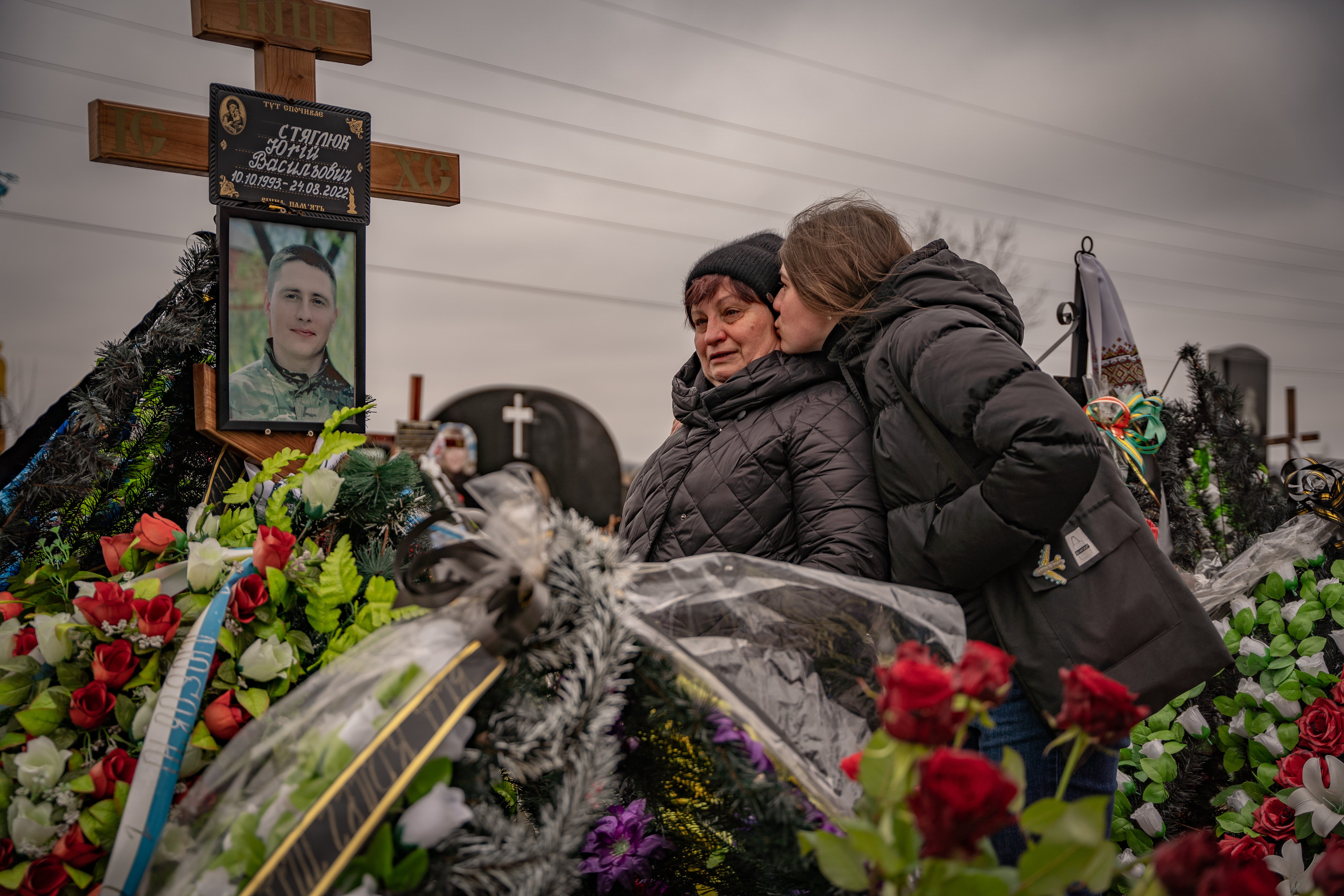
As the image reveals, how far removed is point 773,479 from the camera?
1684 millimetres

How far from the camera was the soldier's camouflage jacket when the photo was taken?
186 centimetres

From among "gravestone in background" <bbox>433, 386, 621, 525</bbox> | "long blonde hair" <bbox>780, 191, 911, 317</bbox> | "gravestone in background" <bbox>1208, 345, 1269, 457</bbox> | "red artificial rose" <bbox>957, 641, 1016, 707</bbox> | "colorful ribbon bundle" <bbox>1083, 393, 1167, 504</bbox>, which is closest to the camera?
"red artificial rose" <bbox>957, 641, 1016, 707</bbox>

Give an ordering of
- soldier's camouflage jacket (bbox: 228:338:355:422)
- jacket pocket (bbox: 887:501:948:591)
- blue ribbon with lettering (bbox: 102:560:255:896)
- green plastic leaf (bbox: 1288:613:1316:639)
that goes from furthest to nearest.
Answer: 1. green plastic leaf (bbox: 1288:613:1316:639)
2. soldier's camouflage jacket (bbox: 228:338:355:422)
3. jacket pocket (bbox: 887:501:948:591)
4. blue ribbon with lettering (bbox: 102:560:255:896)

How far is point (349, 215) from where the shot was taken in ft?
6.90

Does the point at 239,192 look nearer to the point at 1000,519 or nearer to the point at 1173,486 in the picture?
the point at 1000,519

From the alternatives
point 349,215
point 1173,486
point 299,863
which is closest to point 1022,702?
point 299,863

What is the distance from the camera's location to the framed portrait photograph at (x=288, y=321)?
187 centimetres

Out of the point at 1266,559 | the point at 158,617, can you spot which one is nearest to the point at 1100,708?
the point at 158,617

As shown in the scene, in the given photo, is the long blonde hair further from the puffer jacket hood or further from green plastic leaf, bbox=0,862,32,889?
green plastic leaf, bbox=0,862,32,889

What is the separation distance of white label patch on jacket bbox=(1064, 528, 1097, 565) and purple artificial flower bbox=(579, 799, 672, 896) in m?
0.79

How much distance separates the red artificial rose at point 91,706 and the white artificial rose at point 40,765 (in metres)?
0.04

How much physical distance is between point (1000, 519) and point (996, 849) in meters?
0.49

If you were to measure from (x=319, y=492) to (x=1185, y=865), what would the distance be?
1307mm

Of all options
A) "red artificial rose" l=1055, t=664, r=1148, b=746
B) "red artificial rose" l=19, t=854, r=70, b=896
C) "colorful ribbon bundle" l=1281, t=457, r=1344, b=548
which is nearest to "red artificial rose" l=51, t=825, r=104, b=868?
"red artificial rose" l=19, t=854, r=70, b=896
